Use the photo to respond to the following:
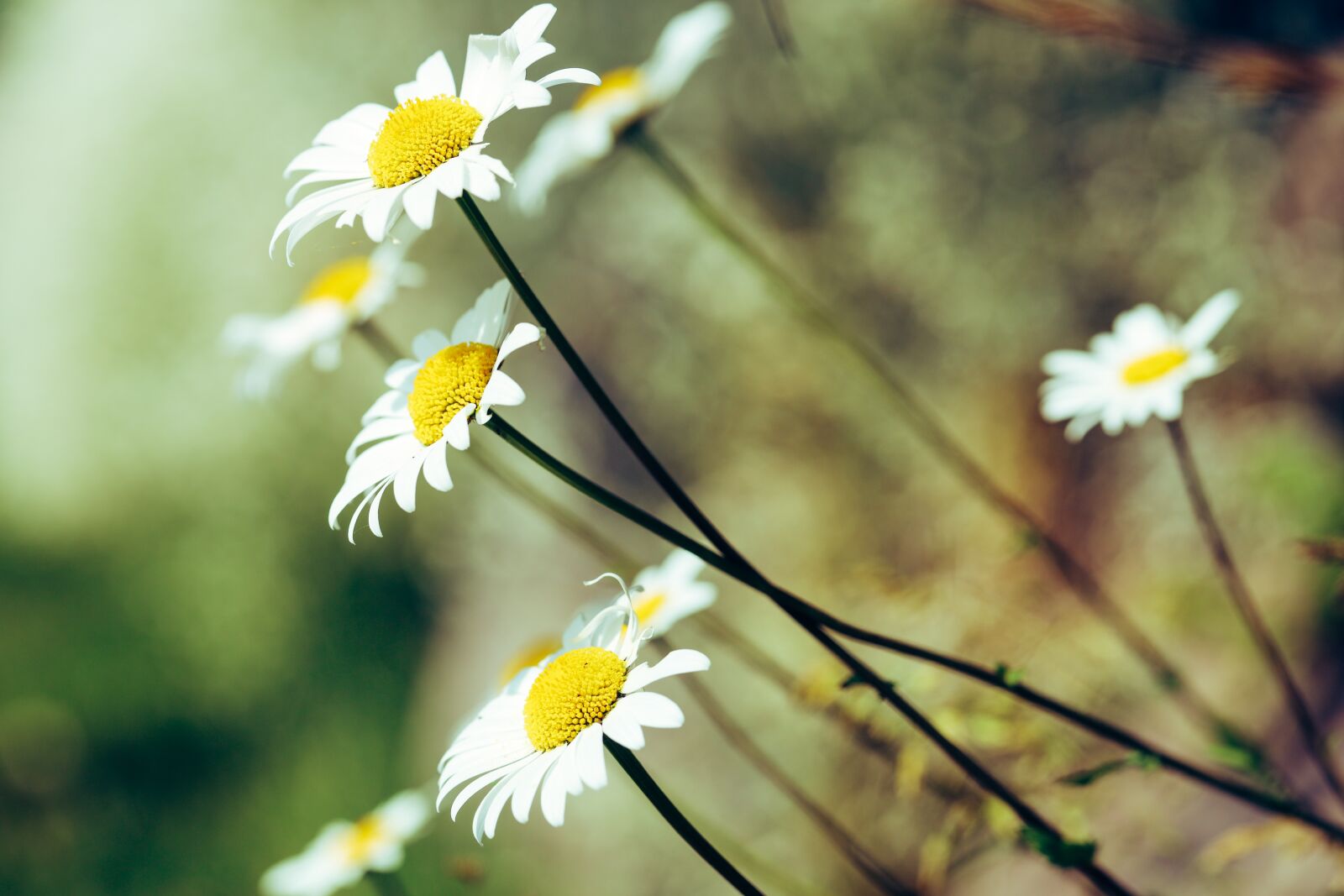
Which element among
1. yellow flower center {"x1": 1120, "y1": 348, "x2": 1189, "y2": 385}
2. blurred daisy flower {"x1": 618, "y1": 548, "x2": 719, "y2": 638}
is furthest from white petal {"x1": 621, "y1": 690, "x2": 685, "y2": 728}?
yellow flower center {"x1": 1120, "y1": 348, "x2": 1189, "y2": 385}

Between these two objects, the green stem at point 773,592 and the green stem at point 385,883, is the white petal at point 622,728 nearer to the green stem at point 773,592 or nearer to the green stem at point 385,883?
the green stem at point 773,592

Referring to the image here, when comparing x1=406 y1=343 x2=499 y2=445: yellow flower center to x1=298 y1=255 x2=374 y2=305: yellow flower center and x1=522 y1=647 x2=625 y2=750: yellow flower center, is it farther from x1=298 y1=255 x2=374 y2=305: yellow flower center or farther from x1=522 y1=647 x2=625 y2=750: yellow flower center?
x1=298 y1=255 x2=374 y2=305: yellow flower center

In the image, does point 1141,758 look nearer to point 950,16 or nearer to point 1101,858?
point 1101,858

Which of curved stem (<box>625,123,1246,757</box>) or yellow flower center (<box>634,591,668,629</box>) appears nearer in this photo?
yellow flower center (<box>634,591,668,629</box>)

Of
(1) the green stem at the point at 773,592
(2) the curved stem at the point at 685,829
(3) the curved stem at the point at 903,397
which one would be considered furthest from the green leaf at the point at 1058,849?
(3) the curved stem at the point at 903,397

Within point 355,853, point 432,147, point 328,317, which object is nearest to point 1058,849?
point 432,147

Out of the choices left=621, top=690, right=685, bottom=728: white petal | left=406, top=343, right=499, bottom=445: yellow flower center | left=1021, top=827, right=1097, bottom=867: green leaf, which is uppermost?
left=406, top=343, right=499, bottom=445: yellow flower center

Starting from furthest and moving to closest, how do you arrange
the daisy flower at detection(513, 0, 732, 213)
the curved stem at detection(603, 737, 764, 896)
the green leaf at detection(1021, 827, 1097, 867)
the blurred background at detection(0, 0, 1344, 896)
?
the blurred background at detection(0, 0, 1344, 896), the daisy flower at detection(513, 0, 732, 213), the green leaf at detection(1021, 827, 1097, 867), the curved stem at detection(603, 737, 764, 896)

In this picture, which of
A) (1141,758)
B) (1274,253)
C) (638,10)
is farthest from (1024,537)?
(638,10)
